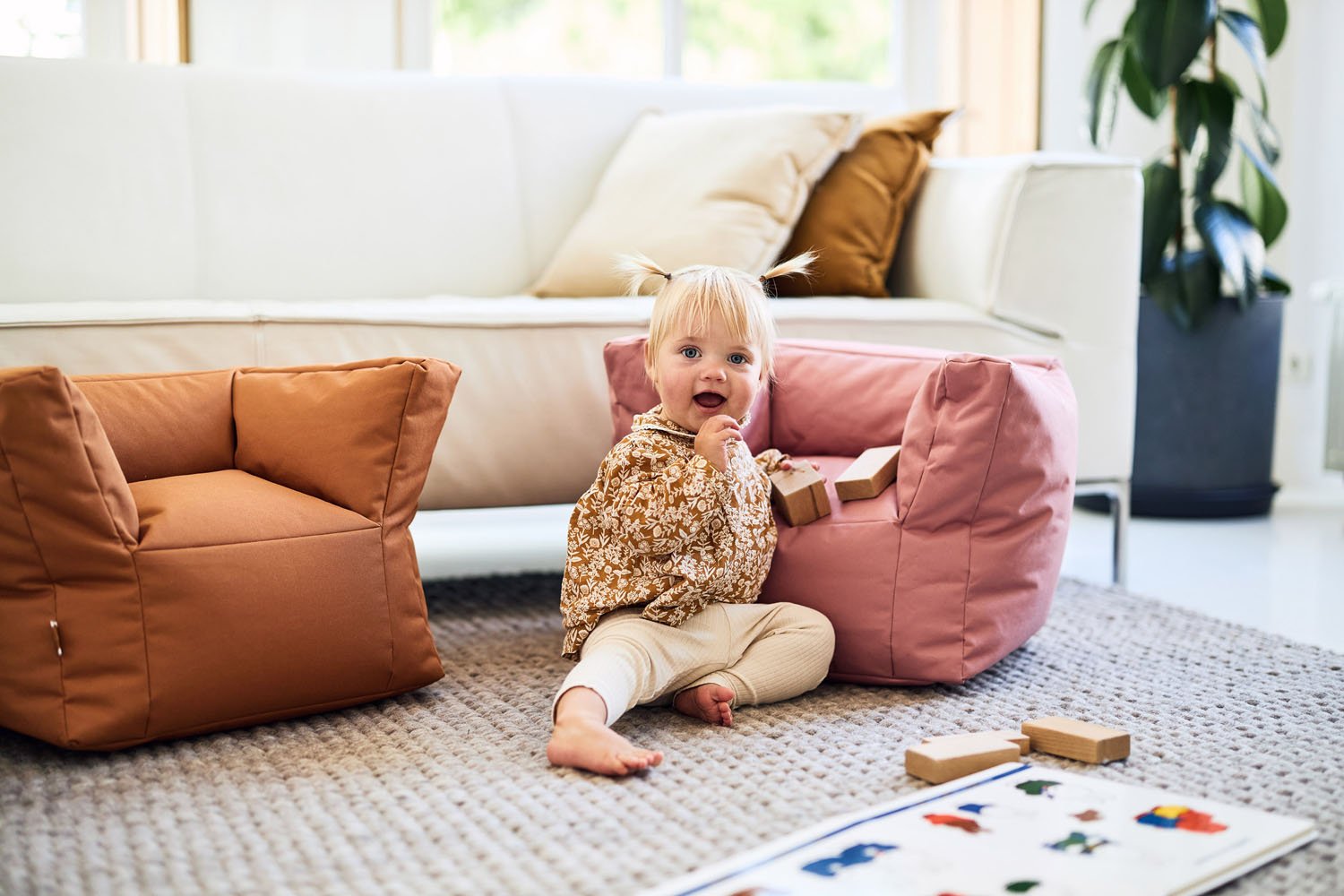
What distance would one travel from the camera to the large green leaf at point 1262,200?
2.74 meters

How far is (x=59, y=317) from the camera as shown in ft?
5.34

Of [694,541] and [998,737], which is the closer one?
[998,737]

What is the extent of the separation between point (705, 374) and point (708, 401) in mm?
42

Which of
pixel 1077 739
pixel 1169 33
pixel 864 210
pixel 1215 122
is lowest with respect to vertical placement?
pixel 1077 739

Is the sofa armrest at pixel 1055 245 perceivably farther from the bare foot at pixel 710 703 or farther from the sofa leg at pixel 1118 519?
the bare foot at pixel 710 703

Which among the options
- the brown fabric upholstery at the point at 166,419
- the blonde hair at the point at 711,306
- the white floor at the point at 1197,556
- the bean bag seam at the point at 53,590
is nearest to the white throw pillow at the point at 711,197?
the white floor at the point at 1197,556

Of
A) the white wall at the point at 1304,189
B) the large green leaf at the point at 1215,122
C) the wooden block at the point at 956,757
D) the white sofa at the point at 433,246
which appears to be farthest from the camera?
the white wall at the point at 1304,189

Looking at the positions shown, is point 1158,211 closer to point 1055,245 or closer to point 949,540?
point 1055,245

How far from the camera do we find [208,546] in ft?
4.17

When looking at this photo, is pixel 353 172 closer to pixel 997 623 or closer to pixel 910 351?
pixel 910 351

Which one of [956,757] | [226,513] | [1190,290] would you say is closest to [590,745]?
[956,757]

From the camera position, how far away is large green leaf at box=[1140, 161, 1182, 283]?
2.68m

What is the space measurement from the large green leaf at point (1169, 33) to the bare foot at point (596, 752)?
1.94m

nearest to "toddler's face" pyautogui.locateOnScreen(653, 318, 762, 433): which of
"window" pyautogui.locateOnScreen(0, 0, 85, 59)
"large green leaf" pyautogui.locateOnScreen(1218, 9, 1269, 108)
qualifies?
"large green leaf" pyautogui.locateOnScreen(1218, 9, 1269, 108)
